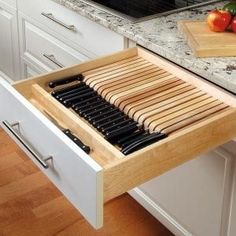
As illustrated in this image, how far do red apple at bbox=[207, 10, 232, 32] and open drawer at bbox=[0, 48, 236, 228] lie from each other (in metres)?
0.18

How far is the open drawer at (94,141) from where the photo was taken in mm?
938

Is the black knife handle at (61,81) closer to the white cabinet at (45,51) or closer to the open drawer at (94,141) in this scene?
the open drawer at (94,141)

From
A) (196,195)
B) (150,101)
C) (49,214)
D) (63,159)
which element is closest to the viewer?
(63,159)

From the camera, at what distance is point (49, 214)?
A: 1.92 m

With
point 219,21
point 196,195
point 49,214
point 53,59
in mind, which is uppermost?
point 219,21

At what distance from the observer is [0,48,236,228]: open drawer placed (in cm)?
94

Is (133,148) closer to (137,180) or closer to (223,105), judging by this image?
(137,180)

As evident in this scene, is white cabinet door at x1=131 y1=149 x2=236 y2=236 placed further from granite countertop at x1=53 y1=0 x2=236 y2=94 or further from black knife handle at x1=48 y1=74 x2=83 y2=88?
black knife handle at x1=48 y1=74 x2=83 y2=88

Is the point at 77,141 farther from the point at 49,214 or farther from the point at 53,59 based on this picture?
the point at 53,59

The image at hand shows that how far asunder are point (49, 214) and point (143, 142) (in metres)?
0.98

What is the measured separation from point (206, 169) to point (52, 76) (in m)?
0.52

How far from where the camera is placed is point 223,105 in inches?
47.9

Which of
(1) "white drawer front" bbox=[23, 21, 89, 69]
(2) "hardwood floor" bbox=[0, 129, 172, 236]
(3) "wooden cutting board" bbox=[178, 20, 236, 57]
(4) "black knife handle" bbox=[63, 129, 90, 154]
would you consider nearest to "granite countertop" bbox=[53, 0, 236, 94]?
(3) "wooden cutting board" bbox=[178, 20, 236, 57]

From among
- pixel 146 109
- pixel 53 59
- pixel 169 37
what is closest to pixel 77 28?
pixel 53 59
